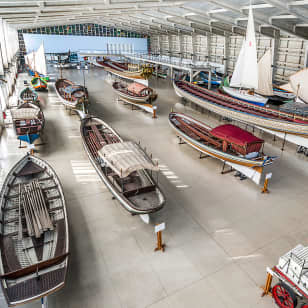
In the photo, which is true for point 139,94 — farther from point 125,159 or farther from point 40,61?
point 125,159

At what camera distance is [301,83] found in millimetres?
13266

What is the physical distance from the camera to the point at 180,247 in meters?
6.98

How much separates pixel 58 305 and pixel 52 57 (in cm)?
4666

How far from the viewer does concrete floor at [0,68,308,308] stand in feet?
18.6

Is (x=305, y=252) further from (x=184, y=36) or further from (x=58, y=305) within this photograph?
(x=184, y=36)

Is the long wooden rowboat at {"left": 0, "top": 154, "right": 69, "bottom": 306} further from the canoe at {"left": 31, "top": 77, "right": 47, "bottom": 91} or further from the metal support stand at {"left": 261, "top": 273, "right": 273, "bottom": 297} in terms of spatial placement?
the canoe at {"left": 31, "top": 77, "right": 47, "bottom": 91}

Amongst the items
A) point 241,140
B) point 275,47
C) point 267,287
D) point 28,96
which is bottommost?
point 267,287

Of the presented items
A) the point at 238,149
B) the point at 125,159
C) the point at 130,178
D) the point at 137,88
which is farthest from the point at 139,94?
the point at 125,159

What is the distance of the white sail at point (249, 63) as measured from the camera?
12.4m

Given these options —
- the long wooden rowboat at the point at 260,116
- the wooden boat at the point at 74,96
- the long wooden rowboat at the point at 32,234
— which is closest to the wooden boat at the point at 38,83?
Result: the wooden boat at the point at 74,96

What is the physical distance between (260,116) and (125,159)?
29.2 feet

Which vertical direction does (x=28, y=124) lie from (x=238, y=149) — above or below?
above

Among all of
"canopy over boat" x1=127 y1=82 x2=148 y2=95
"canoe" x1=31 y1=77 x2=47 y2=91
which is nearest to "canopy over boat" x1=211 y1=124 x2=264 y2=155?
"canopy over boat" x1=127 y1=82 x2=148 y2=95

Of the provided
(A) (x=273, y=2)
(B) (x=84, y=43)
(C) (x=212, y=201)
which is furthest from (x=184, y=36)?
(C) (x=212, y=201)
